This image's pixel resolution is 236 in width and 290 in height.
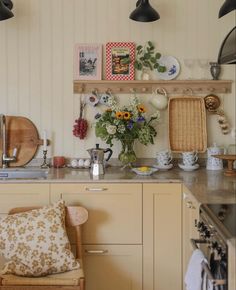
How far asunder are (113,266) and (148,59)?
1.45 metres

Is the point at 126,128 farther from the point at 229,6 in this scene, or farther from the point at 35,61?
the point at 229,6

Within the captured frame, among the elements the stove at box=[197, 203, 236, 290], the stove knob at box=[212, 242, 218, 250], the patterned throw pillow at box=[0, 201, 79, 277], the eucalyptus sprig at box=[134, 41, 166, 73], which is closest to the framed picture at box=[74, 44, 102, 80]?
the eucalyptus sprig at box=[134, 41, 166, 73]

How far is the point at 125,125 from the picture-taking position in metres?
3.03

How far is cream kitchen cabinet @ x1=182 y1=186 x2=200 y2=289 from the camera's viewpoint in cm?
228

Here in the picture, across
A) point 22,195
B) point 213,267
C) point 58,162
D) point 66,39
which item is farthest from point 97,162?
point 213,267

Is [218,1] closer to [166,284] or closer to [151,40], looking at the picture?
[151,40]

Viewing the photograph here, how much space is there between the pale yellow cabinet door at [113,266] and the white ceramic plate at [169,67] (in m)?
1.24

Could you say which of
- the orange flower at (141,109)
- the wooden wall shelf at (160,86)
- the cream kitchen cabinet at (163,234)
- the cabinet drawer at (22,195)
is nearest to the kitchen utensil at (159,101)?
the wooden wall shelf at (160,86)

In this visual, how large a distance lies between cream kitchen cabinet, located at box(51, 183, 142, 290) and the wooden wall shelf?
0.84 metres

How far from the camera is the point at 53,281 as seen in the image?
226 centimetres

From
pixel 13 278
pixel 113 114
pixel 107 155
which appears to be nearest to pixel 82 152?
pixel 107 155

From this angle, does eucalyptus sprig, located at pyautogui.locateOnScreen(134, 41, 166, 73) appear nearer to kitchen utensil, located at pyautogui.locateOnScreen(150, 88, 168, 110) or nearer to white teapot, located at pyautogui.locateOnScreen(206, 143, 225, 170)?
kitchen utensil, located at pyautogui.locateOnScreen(150, 88, 168, 110)

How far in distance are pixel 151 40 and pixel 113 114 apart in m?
0.64

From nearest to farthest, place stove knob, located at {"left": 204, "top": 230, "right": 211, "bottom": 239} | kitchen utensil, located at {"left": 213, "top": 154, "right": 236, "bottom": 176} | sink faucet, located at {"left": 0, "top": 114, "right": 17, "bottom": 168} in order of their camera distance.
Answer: stove knob, located at {"left": 204, "top": 230, "right": 211, "bottom": 239} < kitchen utensil, located at {"left": 213, "top": 154, "right": 236, "bottom": 176} < sink faucet, located at {"left": 0, "top": 114, "right": 17, "bottom": 168}
